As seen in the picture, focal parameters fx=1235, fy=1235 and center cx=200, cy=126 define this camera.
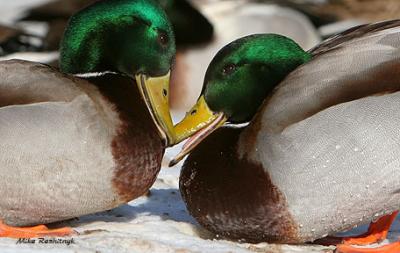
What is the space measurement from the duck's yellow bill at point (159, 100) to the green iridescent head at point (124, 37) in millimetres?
38

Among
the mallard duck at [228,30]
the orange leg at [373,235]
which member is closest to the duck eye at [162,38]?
the orange leg at [373,235]

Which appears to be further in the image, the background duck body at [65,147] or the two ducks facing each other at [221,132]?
the background duck body at [65,147]

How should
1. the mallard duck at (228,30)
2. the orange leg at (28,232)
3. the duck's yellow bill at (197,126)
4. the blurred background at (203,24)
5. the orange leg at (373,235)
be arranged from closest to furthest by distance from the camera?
1. the orange leg at (28,232)
2. the duck's yellow bill at (197,126)
3. the orange leg at (373,235)
4. the mallard duck at (228,30)
5. the blurred background at (203,24)

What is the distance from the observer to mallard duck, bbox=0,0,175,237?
544cm

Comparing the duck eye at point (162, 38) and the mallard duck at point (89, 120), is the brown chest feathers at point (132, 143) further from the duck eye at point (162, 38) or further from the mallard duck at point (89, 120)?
the duck eye at point (162, 38)

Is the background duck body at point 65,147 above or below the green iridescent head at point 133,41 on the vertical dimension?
below

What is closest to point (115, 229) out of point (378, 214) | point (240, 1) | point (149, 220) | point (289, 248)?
point (149, 220)

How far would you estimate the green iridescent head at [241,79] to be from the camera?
571 cm

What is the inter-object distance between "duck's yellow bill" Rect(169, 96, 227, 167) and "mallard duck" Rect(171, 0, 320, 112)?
182 inches

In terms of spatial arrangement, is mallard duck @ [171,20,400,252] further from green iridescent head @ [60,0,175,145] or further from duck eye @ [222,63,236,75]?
green iridescent head @ [60,0,175,145]

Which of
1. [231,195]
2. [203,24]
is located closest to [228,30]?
[203,24]

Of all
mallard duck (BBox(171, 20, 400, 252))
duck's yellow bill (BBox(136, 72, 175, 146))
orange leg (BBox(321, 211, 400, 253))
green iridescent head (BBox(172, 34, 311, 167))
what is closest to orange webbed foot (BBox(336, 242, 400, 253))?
mallard duck (BBox(171, 20, 400, 252))

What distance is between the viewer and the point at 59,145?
5426 mm

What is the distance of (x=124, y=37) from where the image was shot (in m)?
5.88
